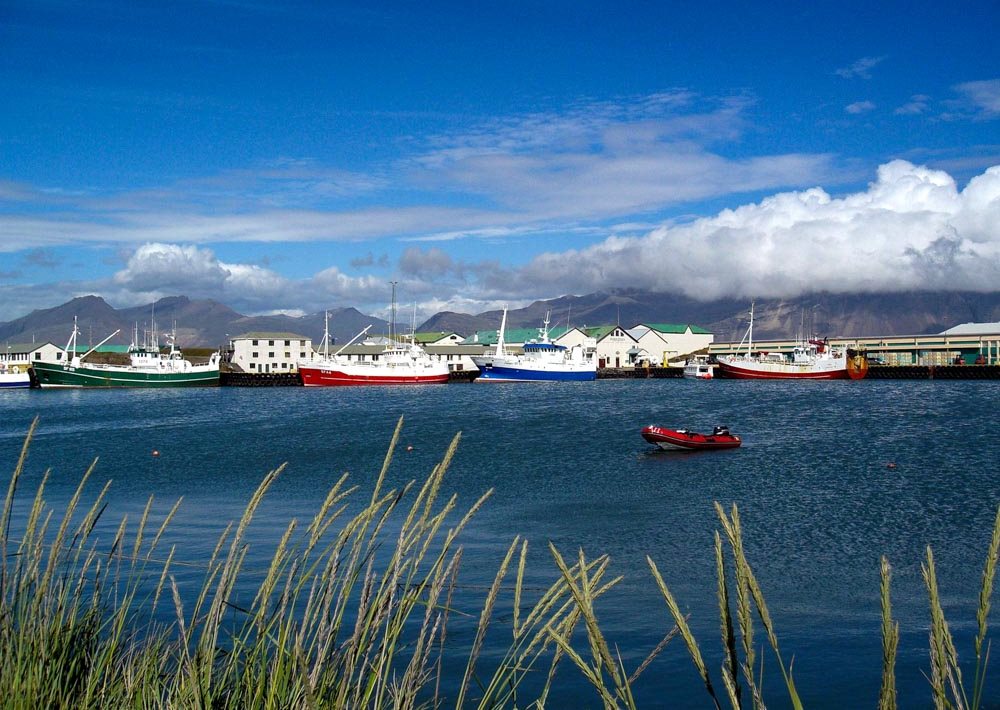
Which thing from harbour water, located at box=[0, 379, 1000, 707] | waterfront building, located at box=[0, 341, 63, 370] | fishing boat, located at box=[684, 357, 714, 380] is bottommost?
harbour water, located at box=[0, 379, 1000, 707]

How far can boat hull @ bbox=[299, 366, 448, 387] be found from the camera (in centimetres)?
9294

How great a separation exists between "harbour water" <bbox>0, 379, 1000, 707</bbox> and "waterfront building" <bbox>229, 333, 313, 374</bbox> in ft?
185

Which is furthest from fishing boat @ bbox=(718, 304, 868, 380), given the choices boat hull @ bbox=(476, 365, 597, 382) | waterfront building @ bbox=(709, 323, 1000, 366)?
waterfront building @ bbox=(709, 323, 1000, 366)

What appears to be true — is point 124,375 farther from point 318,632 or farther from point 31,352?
point 318,632

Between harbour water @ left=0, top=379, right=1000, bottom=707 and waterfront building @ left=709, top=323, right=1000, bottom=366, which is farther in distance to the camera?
waterfront building @ left=709, top=323, right=1000, bottom=366

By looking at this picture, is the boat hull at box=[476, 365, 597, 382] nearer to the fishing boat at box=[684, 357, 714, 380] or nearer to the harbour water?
the fishing boat at box=[684, 357, 714, 380]

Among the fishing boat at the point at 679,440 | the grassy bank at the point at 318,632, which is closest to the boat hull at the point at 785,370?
the fishing boat at the point at 679,440

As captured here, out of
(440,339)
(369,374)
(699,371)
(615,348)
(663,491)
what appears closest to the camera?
(663,491)

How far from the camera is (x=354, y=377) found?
308ft

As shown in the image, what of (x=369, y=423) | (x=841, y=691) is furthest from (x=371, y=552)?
A: (x=369, y=423)

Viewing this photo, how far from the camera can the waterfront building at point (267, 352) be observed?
116812 mm

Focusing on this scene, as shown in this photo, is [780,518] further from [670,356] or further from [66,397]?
[670,356]

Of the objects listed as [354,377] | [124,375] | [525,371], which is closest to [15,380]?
[124,375]

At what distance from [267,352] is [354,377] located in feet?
94.7
